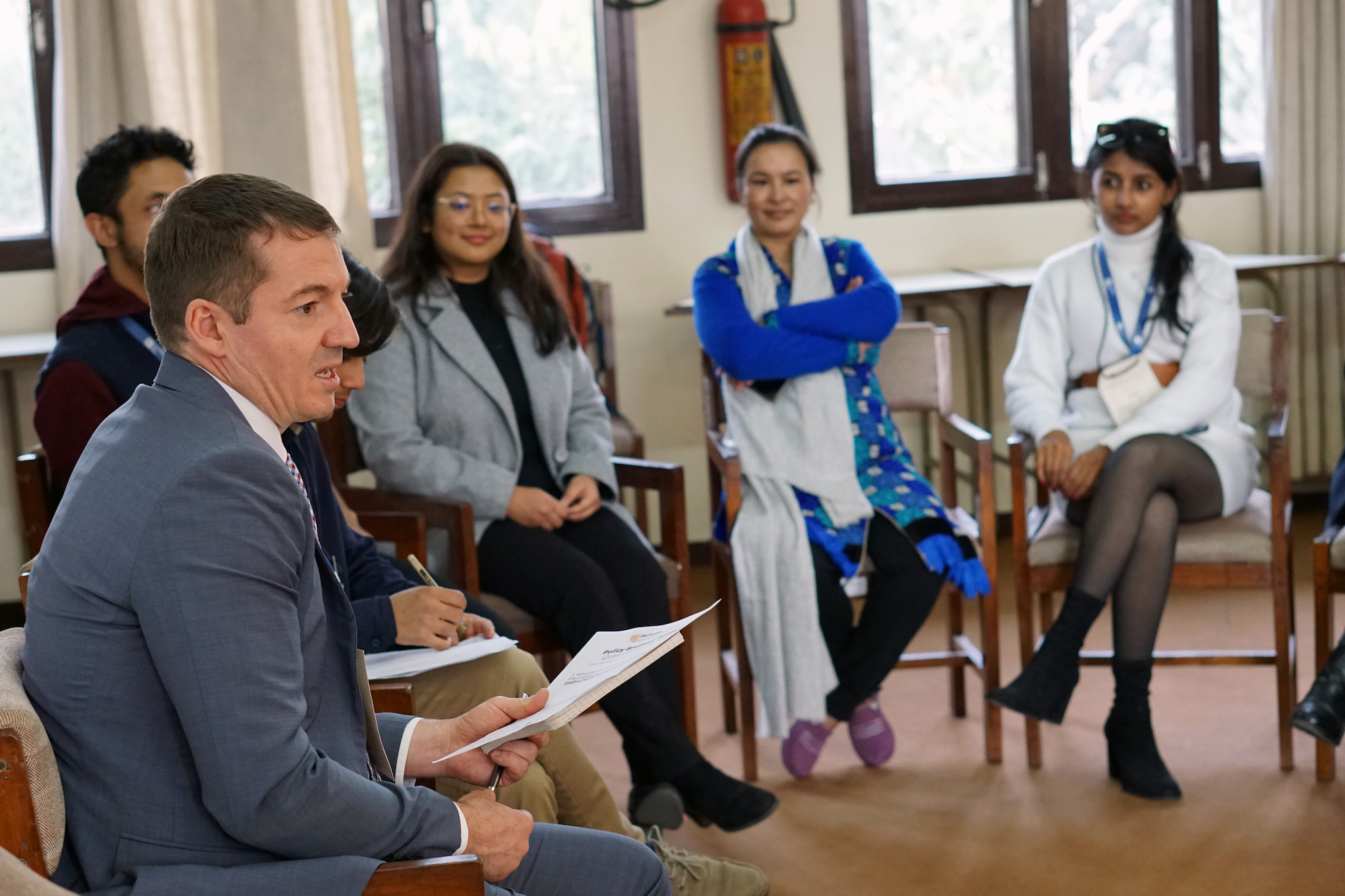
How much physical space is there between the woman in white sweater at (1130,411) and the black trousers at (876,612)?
0.23 m

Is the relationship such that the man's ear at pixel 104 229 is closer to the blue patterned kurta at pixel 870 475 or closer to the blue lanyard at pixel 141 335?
the blue lanyard at pixel 141 335

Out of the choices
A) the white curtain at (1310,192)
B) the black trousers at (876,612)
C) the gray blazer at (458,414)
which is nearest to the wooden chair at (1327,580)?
the black trousers at (876,612)

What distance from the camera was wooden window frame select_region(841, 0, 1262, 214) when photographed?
426 cm

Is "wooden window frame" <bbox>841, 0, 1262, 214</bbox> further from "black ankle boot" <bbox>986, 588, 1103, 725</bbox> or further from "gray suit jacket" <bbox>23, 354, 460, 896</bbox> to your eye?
"gray suit jacket" <bbox>23, 354, 460, 896</bbox>

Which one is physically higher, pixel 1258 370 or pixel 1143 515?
pixel 1258 370

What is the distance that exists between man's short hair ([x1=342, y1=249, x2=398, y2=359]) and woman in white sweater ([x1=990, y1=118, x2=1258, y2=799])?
1434 mm

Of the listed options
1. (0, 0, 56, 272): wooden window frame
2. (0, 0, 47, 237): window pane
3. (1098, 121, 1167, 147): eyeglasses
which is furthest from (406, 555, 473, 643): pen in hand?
(0, 0, 47, 237): window pane

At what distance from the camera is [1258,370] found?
2.92m

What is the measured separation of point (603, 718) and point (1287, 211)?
9.10 feet

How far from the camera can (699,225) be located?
4207 mm

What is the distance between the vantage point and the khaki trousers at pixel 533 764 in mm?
1688

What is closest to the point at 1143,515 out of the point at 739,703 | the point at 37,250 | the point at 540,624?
→ the point at 739,703

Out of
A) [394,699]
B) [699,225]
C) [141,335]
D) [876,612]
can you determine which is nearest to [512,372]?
[141,335]

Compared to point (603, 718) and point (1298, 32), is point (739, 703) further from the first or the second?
point (1298, 32)
